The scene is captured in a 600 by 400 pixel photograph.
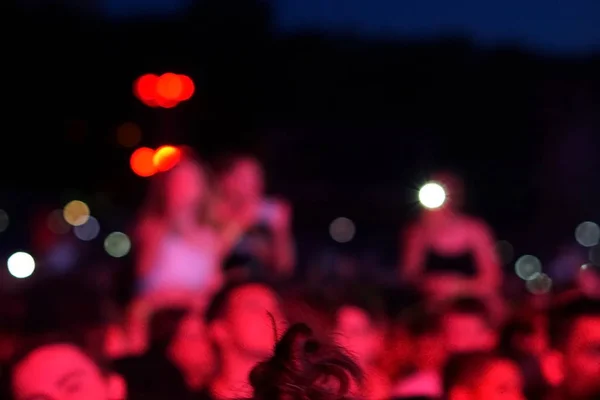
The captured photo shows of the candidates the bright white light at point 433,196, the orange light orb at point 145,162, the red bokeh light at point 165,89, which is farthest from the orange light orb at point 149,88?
the bright white light at point 433,196

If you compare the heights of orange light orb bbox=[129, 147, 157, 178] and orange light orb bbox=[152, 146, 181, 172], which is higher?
orange light orb bbox=[129, 147, 157, 178]

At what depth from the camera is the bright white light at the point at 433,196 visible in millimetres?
7680

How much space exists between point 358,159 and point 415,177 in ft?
5.92

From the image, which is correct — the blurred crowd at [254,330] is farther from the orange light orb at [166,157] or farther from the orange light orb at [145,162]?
the orange light orb at [145,162]

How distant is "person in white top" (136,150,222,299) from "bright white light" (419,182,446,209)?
193 cm

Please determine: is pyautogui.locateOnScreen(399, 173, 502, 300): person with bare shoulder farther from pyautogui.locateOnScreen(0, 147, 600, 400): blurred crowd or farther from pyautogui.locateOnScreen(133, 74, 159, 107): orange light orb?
pyautogui.locateOnScreen(133, 74, 159, 107): orange light orb

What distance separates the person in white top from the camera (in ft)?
20.4

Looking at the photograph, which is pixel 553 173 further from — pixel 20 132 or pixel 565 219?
pixel 20 132

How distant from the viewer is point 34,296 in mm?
5113

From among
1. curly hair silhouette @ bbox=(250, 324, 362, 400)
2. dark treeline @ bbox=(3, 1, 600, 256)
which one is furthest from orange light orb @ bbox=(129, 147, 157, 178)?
curly hair silhouette @ bbox=(250, 324, 362, 400)

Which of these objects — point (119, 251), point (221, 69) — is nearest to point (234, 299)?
point (119, 251)

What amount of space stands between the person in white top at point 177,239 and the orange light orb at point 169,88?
428cm

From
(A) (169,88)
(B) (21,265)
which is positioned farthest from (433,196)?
(B) (21,265)

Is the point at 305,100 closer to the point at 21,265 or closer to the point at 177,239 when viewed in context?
the point at 21,265
